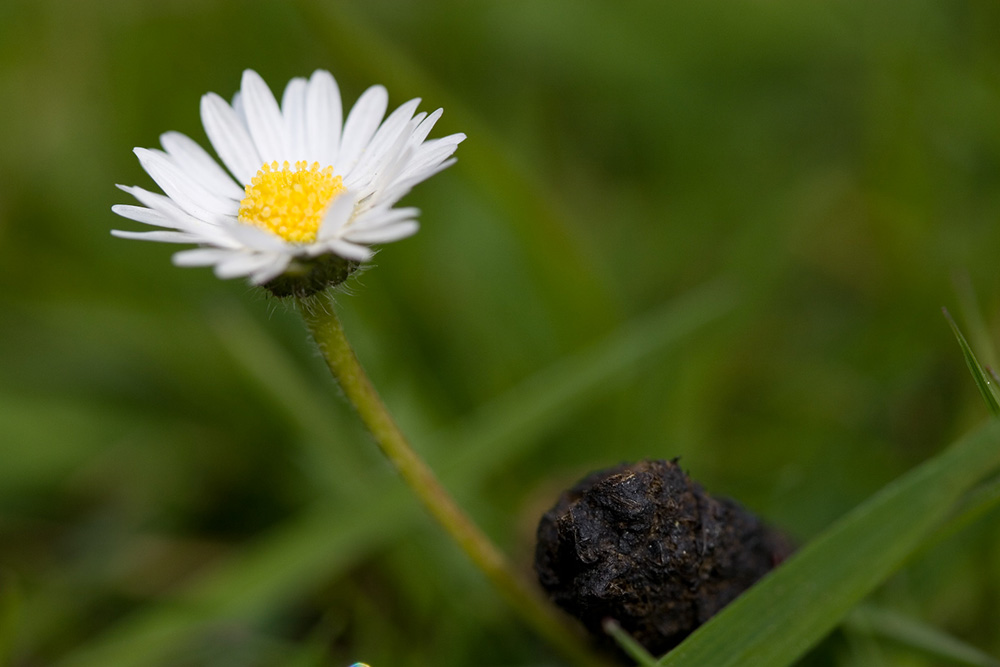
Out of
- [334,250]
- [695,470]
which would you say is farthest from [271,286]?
[695,470]

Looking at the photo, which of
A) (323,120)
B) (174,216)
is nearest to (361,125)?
(323,120)

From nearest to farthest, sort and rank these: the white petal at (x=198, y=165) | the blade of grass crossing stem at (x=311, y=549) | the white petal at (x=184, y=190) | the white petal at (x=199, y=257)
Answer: the white petal at (x=199, y=257)
the white petal at (x=184, y=190)
the white petal at (x=198, y=165)
the blade of grass crossing stem at (x=311, y=549)

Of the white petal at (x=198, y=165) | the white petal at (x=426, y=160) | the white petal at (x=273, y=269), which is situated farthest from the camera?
the white petal at (x=198, y=165)

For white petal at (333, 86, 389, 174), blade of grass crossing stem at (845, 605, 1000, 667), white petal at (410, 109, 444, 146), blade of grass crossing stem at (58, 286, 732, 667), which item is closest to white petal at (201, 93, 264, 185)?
white petal at (333, 86, 389, 174)

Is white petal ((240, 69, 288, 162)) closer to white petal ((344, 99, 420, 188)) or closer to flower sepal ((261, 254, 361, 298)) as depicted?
→ white petal ((344, 99, 420, 188))

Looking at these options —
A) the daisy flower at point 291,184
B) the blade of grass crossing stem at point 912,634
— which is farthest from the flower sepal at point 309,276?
the blade of grass crossing stem at point 912,634

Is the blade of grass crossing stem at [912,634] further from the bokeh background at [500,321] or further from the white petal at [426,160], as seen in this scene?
the white petal at [426,160]

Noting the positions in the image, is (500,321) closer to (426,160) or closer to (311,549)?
(311,549)
